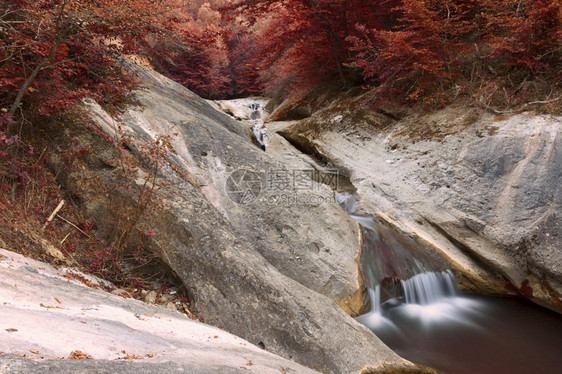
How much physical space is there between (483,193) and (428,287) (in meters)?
2.47

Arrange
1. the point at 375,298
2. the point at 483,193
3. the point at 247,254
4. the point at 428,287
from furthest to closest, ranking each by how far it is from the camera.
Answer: the point at 483,193 < the point at 428,287 < the point at 375,298 < the point at 247,254

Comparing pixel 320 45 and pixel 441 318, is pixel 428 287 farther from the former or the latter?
pixel 320 45

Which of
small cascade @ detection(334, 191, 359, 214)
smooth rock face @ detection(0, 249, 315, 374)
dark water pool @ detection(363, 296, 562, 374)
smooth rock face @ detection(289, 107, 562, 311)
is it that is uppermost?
smooth rock face @ detection(289, 107, 562, 311)

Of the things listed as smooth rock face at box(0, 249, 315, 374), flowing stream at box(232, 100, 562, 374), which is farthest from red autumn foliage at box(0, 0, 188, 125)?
flowing stream at box(232, 100, 562, 374)

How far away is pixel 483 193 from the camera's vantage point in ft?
23.5

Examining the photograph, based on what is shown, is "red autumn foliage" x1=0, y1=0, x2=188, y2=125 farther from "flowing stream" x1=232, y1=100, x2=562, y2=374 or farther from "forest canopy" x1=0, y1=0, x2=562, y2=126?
"flowing stream" x1=232, y1=100, x2=562, y2=374

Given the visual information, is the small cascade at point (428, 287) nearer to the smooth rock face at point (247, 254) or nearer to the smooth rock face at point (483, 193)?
the smooth rock face at point (483, 193)

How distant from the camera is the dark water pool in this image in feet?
17.0

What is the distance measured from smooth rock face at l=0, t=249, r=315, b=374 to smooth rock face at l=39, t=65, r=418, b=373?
73 cm

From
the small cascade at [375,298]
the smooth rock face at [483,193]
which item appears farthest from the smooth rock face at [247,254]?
the smooth rock face at [483,193]

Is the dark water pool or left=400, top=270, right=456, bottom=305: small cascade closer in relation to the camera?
the dark water pool

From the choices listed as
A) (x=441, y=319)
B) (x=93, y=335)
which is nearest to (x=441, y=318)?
(x=441, y=319)

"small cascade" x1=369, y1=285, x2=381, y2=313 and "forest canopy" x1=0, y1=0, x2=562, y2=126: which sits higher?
"forest canopy" x1=0, y1=0, x2=562, y2=126

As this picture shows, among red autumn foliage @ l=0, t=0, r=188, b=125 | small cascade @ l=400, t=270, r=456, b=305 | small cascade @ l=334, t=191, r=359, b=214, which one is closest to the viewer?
red autumn foliage @ l=0, t=0, r=188, b=125
